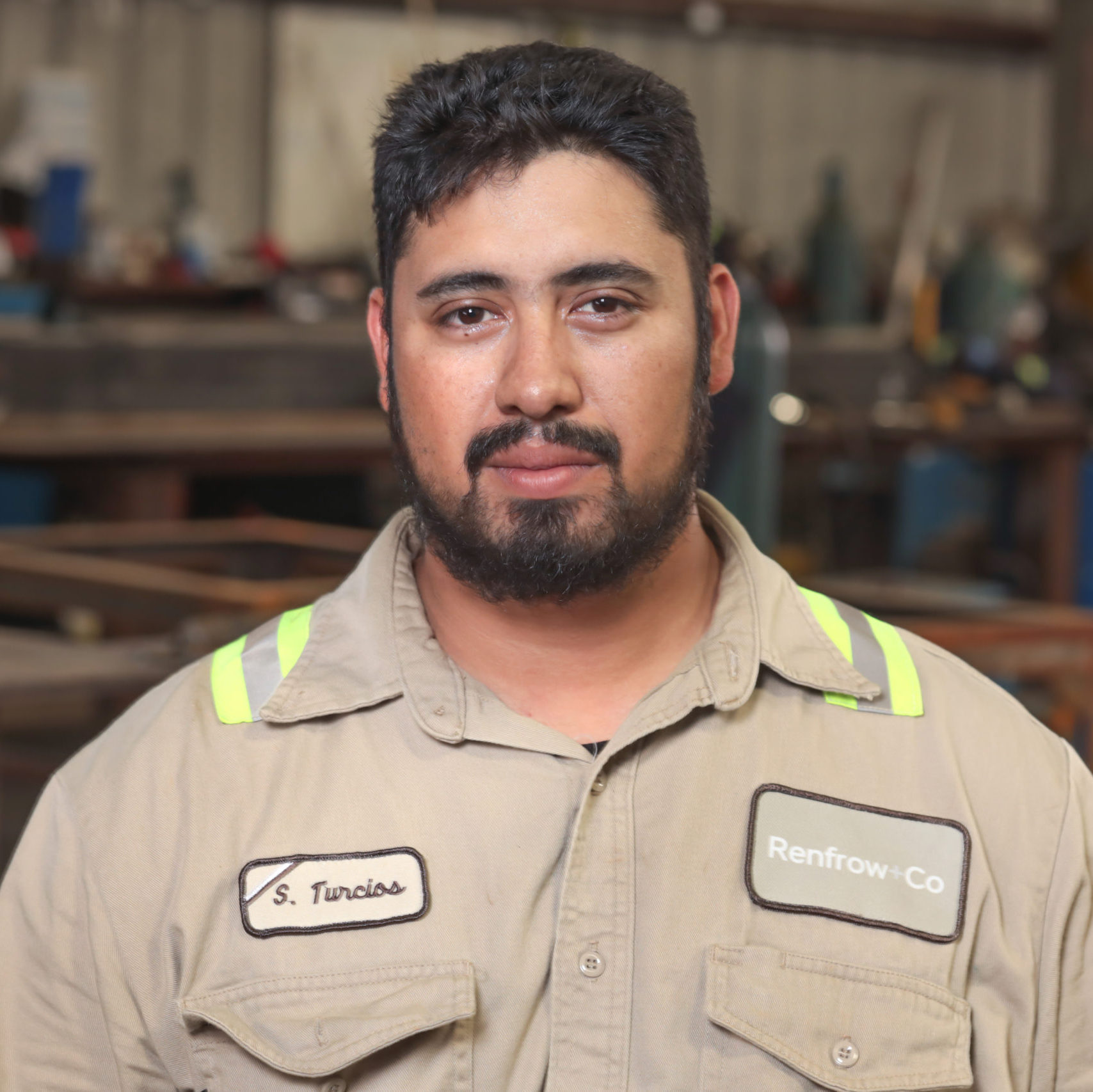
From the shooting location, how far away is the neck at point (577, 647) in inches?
47.6

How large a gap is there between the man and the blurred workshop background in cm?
102

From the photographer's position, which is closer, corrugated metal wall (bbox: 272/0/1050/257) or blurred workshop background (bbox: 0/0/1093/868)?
blurred workshop background (bbox: 0/0/1093/868)

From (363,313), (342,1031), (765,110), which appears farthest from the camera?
(765,110)

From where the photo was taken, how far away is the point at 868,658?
48.6 inches

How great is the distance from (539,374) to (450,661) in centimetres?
26

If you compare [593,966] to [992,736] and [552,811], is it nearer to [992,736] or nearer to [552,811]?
[552,811]

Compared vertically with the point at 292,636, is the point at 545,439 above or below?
above

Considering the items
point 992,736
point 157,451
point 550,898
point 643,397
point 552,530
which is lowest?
point 157,451

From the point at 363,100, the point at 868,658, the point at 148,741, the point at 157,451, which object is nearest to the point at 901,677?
the point at 868,658

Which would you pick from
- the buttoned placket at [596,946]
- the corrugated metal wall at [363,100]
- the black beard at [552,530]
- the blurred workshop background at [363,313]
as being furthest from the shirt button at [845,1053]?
the corrugated metal wall at [363,100]

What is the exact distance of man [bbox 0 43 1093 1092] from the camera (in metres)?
1.10

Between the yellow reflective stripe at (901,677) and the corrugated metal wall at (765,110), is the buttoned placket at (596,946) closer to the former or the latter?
the yellow reflective stripe at (901,677)

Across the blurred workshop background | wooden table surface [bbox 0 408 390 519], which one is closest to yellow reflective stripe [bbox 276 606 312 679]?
the blurred workshop background

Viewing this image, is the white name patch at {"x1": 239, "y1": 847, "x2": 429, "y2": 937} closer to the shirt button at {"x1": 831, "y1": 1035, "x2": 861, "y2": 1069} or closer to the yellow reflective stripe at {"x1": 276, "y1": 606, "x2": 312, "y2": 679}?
the yellow reflective stripe at {"x1": 276, "y1": 606, "x2": 312, "y2": 679}
